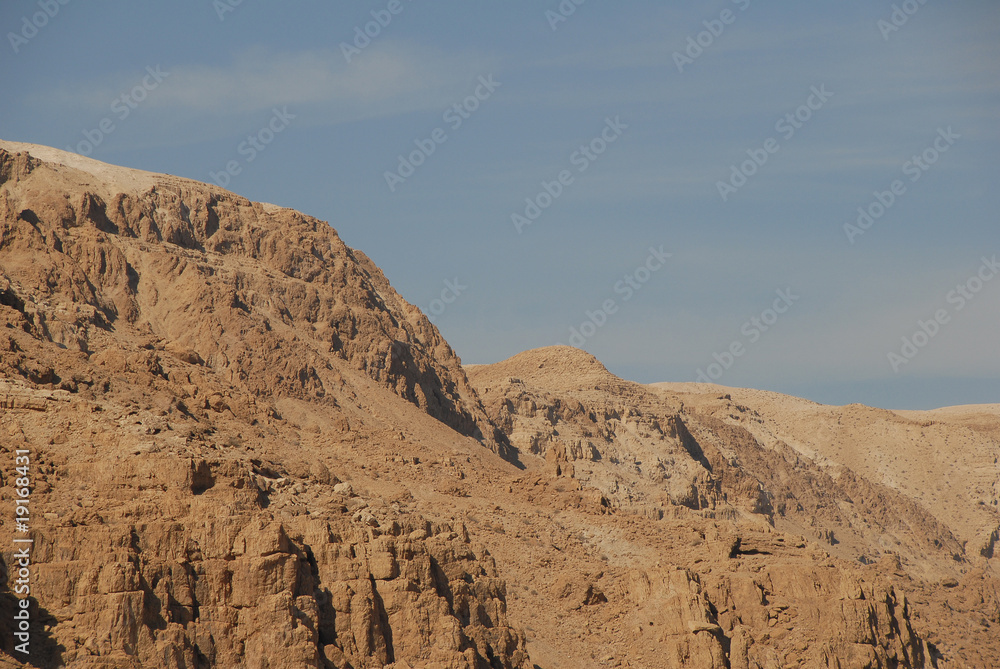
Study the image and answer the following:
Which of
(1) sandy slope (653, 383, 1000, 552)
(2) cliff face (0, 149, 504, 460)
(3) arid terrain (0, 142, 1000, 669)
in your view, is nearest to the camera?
(3) arid terrain (0, 142, 1000, 669)

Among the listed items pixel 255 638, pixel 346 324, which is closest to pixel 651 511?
pixel 346 324

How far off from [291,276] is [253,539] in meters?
50.5

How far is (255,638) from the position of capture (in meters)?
29.1

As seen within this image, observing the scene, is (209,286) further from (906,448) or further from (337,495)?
(906,448)

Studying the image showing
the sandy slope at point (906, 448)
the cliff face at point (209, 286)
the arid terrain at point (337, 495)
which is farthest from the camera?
the sandy slope at point (906, 448)

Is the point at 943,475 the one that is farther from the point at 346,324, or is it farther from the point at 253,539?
the point at 253,539

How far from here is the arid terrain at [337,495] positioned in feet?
96.8

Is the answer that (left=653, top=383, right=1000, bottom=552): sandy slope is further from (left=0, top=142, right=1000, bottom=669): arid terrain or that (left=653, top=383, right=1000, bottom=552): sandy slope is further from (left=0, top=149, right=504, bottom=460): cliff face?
(left=0, top=149, right=504, bottom=460): cliff face

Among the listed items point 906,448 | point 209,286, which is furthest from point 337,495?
point 906,448

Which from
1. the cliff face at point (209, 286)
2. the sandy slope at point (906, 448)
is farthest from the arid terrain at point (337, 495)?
the sandy slope at point (906, 448)

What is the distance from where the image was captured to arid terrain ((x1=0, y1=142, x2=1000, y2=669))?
96.8 ft

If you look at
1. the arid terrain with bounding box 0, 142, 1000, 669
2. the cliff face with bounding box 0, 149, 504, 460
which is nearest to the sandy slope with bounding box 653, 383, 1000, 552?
the arid terrain with bounding box 0, 142, 1000, 669

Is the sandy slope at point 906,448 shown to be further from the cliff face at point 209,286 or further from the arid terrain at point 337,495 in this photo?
the cliff face at point 209,286

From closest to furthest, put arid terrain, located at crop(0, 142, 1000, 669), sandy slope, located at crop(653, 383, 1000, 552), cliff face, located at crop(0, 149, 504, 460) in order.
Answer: arid terrain, located at crop(0, 142, 1000, 669) < cliff face, located at crop(0, 149, 504, 460) < sandy slope, located at crop(653, 383, 1000, 552)
